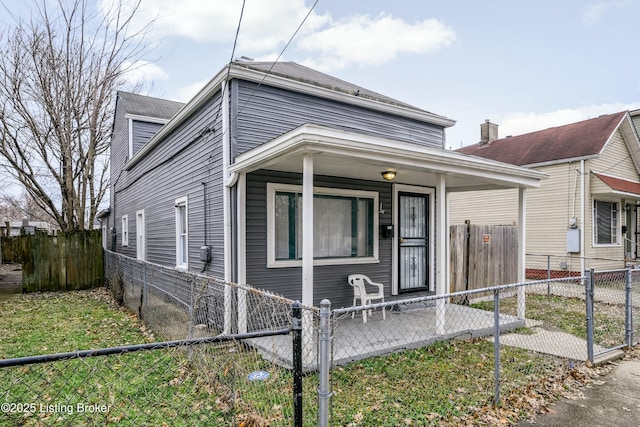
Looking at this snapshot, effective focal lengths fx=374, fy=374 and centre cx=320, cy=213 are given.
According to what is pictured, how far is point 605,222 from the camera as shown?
42.4ft

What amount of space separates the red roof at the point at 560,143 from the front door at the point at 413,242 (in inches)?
295

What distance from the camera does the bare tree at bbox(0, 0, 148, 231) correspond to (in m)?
→ 12.1

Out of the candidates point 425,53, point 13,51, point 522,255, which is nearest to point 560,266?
point 522,255

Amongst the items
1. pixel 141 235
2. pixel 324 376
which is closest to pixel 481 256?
pixel 324 376

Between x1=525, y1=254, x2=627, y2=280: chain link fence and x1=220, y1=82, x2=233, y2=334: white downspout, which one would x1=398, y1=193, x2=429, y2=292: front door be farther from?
x1=525, y1=254, x2=627, y2=280: chain link fence

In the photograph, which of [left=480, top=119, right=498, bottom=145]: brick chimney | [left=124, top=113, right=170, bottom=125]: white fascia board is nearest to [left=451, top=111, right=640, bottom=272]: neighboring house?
[left=480, top=119, right=498, bottom=145]: brick chimney

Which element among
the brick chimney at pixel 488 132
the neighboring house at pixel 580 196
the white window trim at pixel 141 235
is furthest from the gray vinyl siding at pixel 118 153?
the brick chimney at pixel 488 132

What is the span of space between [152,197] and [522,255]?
8.90 meters

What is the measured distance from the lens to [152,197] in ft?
33.1

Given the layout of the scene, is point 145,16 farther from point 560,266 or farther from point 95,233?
point 560,266

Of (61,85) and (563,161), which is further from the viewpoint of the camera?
(61,85)

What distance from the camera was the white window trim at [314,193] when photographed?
5.95 metres

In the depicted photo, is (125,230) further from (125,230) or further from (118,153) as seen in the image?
(118,153)

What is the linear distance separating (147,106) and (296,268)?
33.5ft
